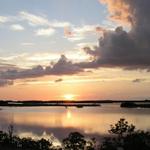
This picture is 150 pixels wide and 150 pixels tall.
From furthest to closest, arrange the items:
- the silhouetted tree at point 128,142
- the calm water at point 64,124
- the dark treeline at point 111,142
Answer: the calm water at point 64,124 < the dark treeline at point 111,142 < the silhouetted tree at point 128,142

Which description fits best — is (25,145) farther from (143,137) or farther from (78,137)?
(143,137)

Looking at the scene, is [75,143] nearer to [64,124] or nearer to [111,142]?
[111,142]

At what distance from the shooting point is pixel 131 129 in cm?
2555

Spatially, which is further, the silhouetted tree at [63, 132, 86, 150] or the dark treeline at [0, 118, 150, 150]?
the silhouetted tree at [63, 132, 86, 150]

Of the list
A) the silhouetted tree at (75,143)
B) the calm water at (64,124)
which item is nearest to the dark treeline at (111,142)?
the silhouetted tree at (75,143)

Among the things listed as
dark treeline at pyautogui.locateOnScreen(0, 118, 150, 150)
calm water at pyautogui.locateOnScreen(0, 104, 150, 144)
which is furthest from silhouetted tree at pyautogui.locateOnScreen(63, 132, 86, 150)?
calm water at pyautogui.locateOnScreen(0, 104, 150, 144)

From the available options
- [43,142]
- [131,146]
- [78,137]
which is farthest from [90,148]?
[131,146]

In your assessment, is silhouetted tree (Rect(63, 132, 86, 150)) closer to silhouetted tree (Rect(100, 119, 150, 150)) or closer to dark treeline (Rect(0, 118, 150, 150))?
dark treeline (Rect(0, 118, 150, 150))

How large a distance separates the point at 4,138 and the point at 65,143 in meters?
4.61


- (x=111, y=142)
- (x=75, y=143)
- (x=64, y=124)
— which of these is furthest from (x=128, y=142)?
(x=64, y=124)

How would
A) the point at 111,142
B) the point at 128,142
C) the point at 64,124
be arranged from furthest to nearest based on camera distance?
1. the point at 64,124
2. the point at 111,142
3. the point at 128,142

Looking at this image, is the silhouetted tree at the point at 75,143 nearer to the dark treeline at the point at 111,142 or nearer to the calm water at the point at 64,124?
the dark treeline at the point at 111,142

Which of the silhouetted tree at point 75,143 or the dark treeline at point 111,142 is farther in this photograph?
the silhouetted tree at point 75,143

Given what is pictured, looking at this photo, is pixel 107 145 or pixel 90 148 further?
pixel 90 148
